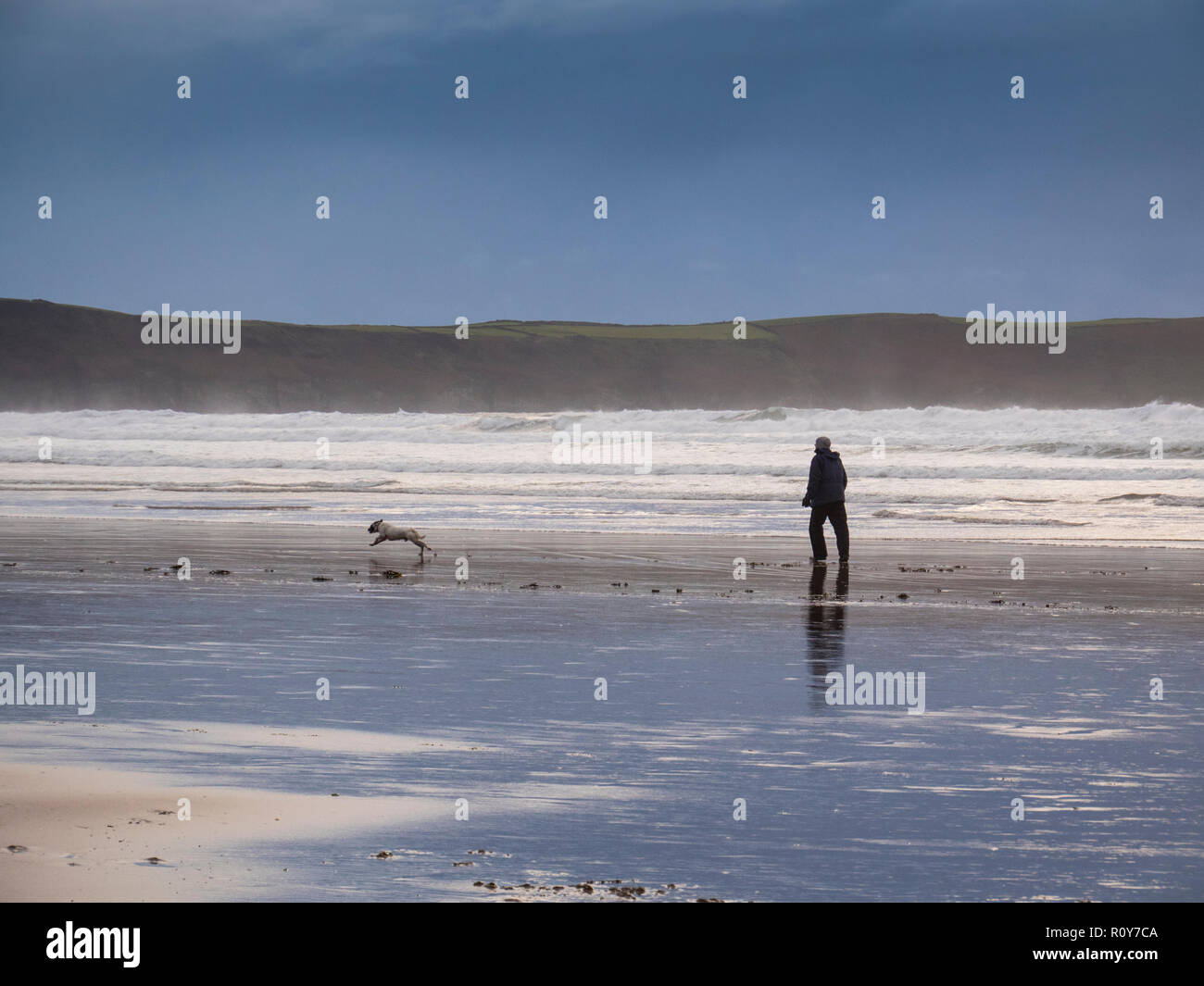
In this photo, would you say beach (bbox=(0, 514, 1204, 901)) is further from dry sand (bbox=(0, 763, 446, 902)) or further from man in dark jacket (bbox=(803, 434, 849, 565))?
man in dark jacket (bbox=(803, 434, 849, 565))

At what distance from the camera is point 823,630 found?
41.2ft

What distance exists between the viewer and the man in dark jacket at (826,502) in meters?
19.5

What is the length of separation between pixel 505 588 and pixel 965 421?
51.3m

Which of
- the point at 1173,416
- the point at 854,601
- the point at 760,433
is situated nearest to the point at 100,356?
the point at 760,433

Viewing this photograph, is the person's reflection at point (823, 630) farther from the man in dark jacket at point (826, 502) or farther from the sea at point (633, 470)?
the sea at point (633, 470)

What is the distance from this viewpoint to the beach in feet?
18.0

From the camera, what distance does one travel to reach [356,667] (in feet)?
34.0

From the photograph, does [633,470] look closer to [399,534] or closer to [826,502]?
[399,534]

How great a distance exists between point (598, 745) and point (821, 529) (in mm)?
12199

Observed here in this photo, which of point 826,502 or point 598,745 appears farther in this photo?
point 826,502

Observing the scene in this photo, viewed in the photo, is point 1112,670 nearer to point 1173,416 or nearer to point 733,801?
point 733,801

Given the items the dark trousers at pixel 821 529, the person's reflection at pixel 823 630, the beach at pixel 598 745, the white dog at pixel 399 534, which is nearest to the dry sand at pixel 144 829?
the beach at pixel 598 745

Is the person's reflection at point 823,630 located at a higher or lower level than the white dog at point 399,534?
lower

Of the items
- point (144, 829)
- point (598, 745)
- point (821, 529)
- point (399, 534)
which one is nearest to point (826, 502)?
point (821, 529)
